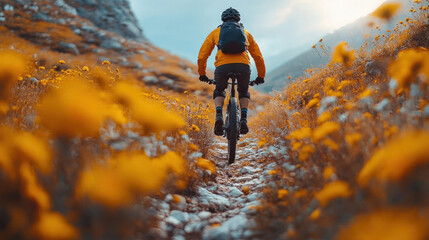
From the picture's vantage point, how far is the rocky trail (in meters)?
1.97

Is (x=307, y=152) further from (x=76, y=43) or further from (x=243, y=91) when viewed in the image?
(x=76, y=43)

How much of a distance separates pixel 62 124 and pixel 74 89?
24 cm

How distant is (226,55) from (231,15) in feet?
2.56

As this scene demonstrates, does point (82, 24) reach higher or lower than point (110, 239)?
higher

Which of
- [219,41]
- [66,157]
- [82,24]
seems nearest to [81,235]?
[66,157]

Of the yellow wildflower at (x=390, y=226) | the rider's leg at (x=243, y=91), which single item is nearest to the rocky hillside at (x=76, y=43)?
the rider's leg at (x=243, y=91)

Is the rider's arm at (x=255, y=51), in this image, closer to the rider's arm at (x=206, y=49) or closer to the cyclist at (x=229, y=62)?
the cyclist at (x=229, y=62)

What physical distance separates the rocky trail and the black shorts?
1562 mm

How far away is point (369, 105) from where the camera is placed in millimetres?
2521

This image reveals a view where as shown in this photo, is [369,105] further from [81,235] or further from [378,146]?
[81,235]

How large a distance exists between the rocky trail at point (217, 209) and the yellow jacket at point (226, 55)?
202cm

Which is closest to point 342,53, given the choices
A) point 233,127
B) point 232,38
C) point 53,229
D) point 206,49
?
point 232,38

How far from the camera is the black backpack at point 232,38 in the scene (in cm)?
395

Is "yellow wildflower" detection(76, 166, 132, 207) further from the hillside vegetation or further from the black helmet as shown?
the black helmet
